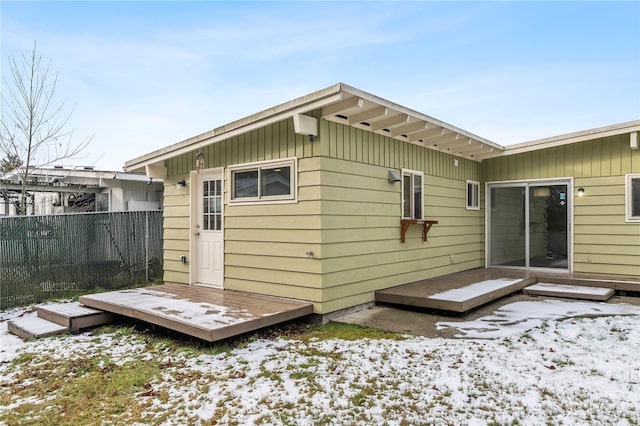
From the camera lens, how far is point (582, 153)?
282 inches

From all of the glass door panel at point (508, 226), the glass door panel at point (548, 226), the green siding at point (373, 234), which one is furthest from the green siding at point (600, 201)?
the green siding at point (373, 234)

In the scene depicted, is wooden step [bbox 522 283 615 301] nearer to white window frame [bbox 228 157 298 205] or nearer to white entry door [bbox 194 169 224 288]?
white window frame [bbox 228 157 298 205]

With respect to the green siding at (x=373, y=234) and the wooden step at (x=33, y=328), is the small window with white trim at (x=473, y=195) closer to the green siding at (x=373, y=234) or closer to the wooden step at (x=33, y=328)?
the green siding at (x=373, y=234)

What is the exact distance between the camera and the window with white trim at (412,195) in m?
6.25

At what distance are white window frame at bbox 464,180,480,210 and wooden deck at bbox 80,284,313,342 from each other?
186 inches

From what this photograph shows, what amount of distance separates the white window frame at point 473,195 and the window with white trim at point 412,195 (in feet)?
5.97

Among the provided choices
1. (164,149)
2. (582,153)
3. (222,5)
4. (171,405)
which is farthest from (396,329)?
(222,5)

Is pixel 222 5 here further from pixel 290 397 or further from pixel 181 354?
pixel 290 397

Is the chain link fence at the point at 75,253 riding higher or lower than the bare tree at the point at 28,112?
lower

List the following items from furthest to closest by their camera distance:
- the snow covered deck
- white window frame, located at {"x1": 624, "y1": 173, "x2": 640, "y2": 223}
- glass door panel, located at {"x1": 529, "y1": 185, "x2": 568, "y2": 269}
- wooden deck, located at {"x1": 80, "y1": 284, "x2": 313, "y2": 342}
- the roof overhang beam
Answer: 1. glass door panel, located at {"x1": 529, "y1": 185, "x2": 568, "y2": 269}
2. white window frame, located at {"x1": 624, "y1": 173, "x2": 640, "y2": 223}
3. the snow covered deck
4. the roof overhang beam
5. wooden deck, located at {"x1": 80, "y1": 284, "x2": 313, "y2": 342}

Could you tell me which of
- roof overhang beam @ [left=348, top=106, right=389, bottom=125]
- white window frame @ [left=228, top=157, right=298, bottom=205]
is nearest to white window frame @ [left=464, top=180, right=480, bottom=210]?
roof overhang beam @ [left=348, top=106, right=389, bottom=125]

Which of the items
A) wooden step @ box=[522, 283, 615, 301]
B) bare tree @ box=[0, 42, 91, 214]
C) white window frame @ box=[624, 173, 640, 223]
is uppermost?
bare tree @ box=[0, 42, 91, 214]

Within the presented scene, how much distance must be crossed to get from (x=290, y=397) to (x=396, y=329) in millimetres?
1995

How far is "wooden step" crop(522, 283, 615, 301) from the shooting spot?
5.85 metres
